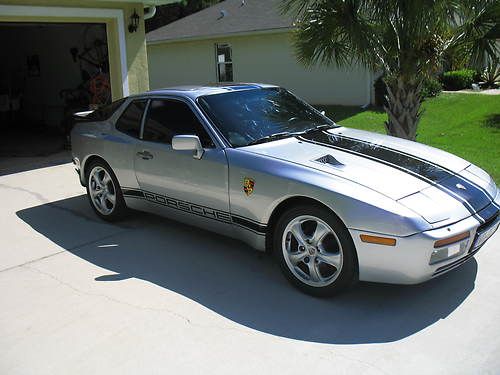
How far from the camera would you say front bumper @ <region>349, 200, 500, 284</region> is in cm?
364

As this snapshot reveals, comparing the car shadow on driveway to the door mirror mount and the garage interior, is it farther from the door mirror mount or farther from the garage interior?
the garage interior

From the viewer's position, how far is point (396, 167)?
4281 millimetres

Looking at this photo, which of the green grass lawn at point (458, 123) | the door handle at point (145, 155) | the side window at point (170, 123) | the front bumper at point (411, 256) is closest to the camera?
the front bumper at point (411, 256)

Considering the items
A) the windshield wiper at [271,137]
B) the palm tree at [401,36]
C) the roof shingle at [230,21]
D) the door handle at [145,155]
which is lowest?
the door handle at [145,155]

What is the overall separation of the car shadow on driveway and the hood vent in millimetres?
1012

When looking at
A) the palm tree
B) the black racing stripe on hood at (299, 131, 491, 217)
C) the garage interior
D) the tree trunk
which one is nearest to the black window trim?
the black racing stripe on hood at (299, 131, 491, 217)

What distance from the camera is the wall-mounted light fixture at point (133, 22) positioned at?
1078 cm

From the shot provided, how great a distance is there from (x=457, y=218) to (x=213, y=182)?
203 cm

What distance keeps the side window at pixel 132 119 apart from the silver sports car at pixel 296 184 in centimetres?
2

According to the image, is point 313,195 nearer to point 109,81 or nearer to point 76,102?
point 109,81

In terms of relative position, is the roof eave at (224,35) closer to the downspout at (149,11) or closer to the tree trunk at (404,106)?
the downspout at (149,11)

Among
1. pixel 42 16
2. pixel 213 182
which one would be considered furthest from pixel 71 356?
pixel 42 16

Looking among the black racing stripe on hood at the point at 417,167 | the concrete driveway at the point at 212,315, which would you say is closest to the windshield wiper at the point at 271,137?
the black racing stripe on hood at the point at 417,167

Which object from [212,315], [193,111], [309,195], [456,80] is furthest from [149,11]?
[456,80]
